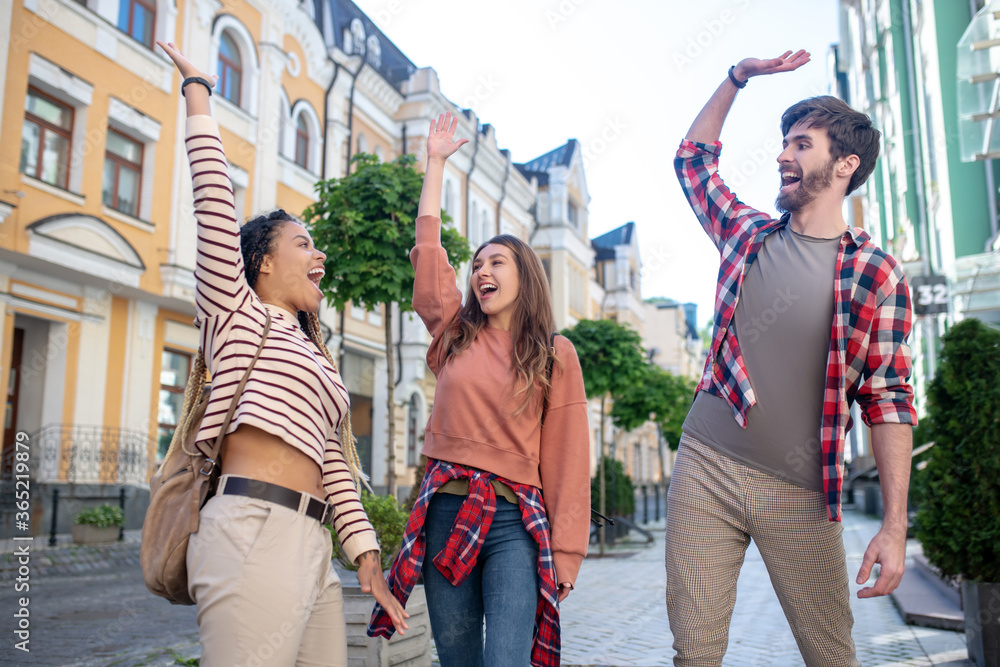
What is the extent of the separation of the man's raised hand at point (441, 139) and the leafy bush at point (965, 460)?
4177 mm

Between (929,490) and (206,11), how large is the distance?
16.5m

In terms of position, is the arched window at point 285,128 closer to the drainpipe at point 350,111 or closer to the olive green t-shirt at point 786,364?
the drainpipe at point 350,111

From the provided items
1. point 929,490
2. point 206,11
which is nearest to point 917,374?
point 929,490

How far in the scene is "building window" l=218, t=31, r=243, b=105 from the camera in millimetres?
18312

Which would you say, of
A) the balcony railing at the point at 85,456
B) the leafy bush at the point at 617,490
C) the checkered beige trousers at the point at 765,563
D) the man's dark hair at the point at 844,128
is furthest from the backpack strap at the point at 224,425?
the leafy bush at the point at 617,490

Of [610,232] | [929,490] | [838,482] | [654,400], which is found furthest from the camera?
[610,232]

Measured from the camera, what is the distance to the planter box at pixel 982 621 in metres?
5.11

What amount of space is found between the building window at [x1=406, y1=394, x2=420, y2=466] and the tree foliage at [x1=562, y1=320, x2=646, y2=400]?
8.41 metres

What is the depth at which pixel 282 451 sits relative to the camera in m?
2.31

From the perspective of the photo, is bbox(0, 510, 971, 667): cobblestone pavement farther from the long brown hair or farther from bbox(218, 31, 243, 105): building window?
bbox(218, 31, 243, 105): building window

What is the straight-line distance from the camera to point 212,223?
2301mm

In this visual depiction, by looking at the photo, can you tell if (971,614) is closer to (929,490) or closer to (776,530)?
(929,490)

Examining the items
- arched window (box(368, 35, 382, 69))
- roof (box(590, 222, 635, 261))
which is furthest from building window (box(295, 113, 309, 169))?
roof (box(590, 222, 635, 261))

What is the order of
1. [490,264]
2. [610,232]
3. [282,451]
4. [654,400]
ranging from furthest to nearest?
[610,232] < [654,400] < [490,264] < [282,451]
